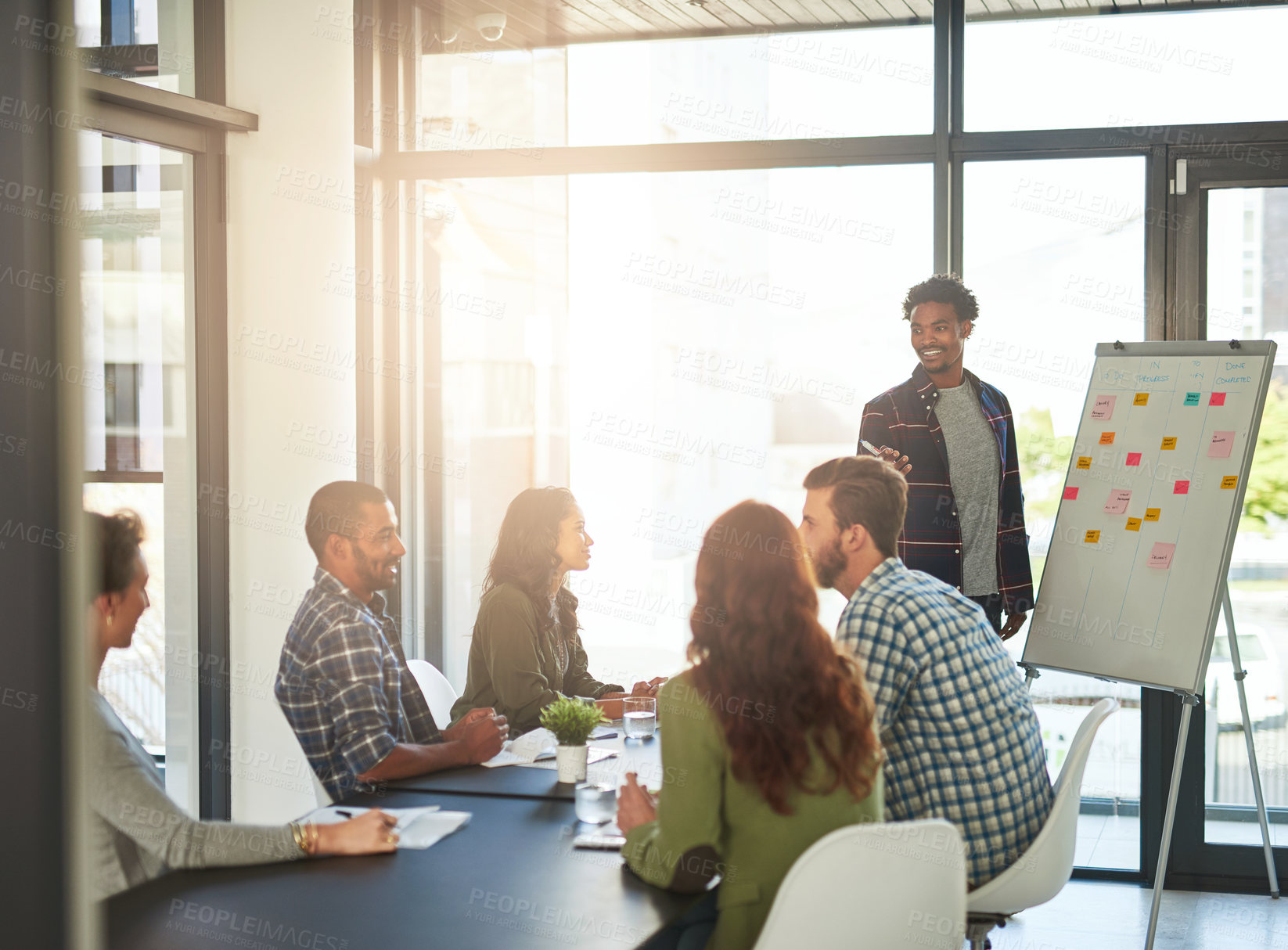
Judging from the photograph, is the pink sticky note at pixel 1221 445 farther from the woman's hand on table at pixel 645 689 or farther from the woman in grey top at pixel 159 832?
the woman in grey top at pixel 159 832

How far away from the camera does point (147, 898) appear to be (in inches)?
57.9

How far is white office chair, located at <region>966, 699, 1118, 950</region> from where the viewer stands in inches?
81.7

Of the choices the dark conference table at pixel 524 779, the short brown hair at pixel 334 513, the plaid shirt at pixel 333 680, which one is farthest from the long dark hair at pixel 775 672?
the short brown hair at pixel 334 513

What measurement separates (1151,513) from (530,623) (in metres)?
1.81

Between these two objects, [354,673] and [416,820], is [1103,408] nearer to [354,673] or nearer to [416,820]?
[354,673]

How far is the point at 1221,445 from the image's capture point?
10.3ft

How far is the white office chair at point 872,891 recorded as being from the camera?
1.46m

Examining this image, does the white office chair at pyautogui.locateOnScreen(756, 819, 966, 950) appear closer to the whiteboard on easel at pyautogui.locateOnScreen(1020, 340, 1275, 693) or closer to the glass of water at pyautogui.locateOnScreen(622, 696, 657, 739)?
the glass of water at pyautogui.locateOnScreen(622, 696, 657, 739)

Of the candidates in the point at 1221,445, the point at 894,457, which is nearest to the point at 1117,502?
the point at 1221,445

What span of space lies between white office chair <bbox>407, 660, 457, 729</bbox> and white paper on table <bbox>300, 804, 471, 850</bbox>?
36.9 inches

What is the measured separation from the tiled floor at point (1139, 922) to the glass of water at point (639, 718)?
4.55ft

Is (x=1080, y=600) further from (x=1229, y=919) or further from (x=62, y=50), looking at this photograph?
(x=62, y=50)

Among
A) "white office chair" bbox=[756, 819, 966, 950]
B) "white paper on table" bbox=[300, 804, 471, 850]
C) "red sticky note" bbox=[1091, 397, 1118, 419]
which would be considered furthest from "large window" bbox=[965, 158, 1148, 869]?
"white paper on table" bbox=[300, 804, 471, 850]

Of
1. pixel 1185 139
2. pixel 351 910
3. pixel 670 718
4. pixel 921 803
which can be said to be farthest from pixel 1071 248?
pixel 351 910
